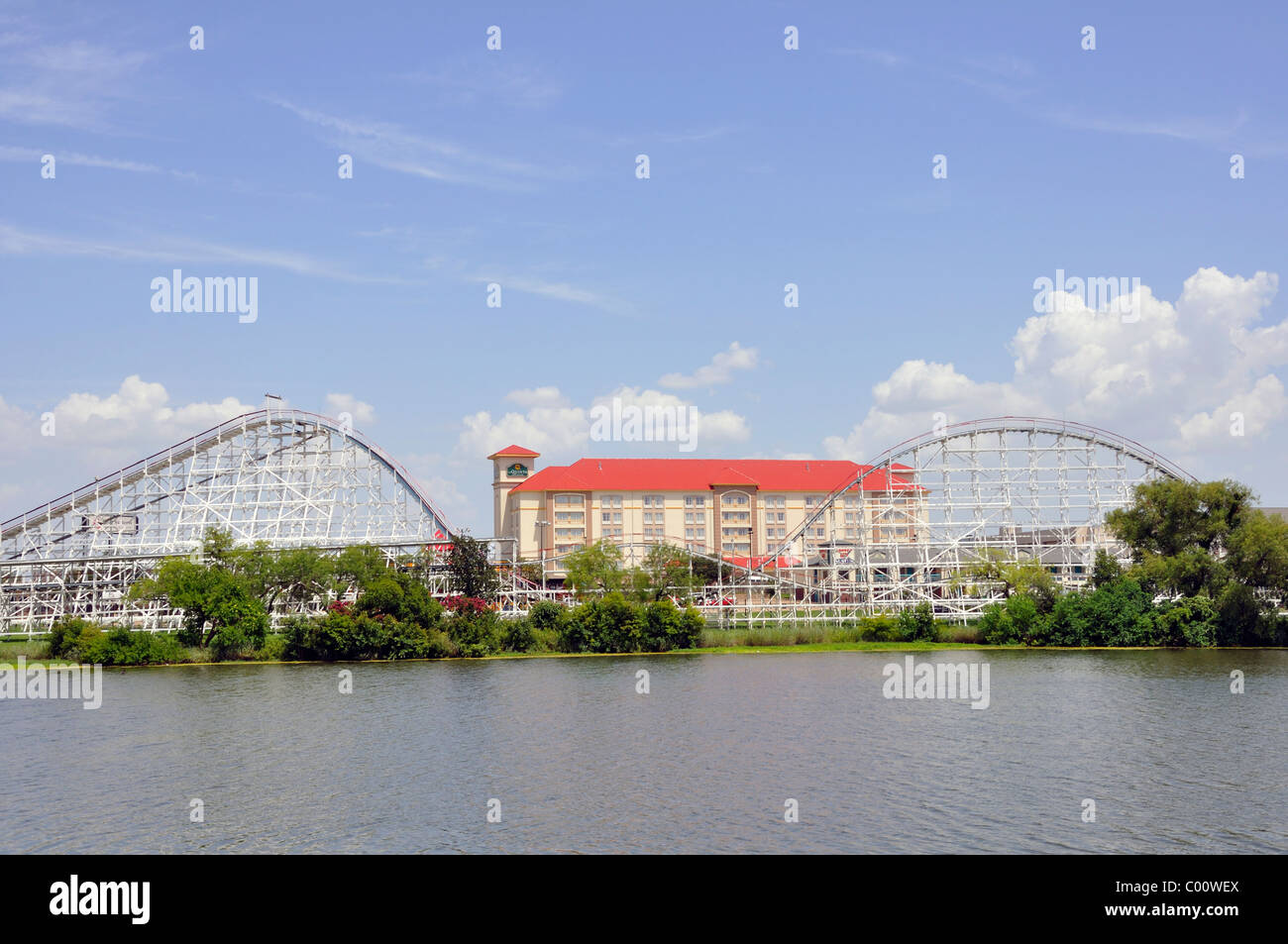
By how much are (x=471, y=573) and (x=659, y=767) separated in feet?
106

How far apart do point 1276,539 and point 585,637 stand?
27.5 metres

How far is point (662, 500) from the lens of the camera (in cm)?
9238

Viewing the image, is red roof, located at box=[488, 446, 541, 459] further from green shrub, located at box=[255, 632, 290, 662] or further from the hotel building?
green shrub, located at box=[255, 632, 290, 662]

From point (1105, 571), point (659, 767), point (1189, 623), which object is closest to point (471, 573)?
point (1105, 571)

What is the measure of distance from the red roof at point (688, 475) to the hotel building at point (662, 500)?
0.08m

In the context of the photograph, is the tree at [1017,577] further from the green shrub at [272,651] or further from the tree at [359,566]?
the green shrub at [272,651]

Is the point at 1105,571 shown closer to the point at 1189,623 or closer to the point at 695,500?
the point at 1189,623

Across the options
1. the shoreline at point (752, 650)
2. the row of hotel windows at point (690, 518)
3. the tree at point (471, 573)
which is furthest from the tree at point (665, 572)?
the row of hotel windows at point (690, 518)

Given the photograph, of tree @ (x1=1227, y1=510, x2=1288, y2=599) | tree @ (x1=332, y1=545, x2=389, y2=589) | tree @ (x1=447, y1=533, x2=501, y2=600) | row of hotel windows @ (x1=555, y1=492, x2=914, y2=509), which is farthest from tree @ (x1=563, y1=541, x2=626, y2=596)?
row of hotel windows @ (x1=555, y1=492, x2=914, y2=509)

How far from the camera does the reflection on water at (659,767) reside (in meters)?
17.3

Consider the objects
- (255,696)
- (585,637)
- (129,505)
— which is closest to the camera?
A: (255,696)
